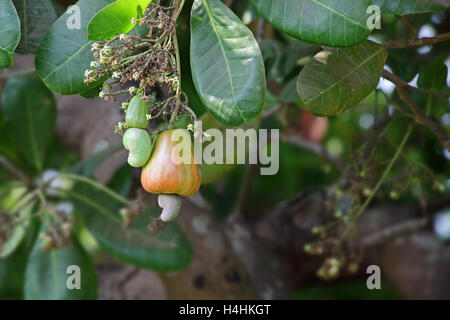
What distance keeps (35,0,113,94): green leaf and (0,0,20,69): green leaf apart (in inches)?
2.0

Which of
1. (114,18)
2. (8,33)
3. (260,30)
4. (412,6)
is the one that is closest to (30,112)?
(260,30)

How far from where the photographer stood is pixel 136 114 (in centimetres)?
85

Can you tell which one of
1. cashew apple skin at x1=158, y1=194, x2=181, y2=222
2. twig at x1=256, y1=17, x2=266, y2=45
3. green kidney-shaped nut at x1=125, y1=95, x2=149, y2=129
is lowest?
cashew apple skin at x1=158, y1=194, x2=181, y2=222

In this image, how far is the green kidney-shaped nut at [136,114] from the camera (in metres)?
0.85

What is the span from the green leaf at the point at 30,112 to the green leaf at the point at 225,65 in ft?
3.95

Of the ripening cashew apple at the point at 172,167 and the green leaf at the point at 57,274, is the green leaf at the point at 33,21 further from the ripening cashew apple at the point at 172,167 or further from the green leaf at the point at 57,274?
the green leaf at the point at 57,274

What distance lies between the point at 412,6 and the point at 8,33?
0.72 meters

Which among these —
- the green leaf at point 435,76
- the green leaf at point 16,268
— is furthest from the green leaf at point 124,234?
the green leaf at point 435,76

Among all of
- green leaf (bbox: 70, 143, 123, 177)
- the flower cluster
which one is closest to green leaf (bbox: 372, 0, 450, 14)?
the flower cluster

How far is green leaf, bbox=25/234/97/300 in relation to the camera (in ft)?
5.68

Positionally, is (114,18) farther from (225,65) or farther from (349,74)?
(349,74)

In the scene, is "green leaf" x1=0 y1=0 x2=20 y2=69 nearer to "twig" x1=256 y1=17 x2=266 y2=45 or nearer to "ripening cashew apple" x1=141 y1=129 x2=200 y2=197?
"ripening cashew apple" x1=141 y1=129 x2=200 y2=197

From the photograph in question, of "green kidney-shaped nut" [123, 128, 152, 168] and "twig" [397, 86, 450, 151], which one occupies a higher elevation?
"twig" [397, 86, 450, 151]
